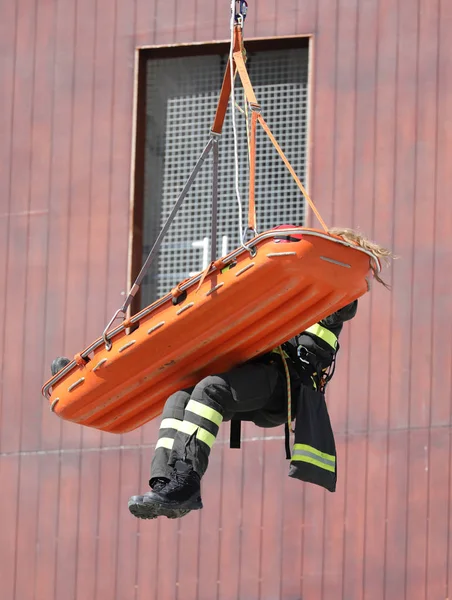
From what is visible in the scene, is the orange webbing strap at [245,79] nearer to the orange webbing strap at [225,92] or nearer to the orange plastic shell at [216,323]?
the orange webbing strap at [225,92]

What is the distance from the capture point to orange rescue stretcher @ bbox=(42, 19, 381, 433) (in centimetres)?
738

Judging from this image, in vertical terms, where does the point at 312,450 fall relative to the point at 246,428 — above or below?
below

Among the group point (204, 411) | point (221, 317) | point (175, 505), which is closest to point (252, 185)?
point (221, 317)

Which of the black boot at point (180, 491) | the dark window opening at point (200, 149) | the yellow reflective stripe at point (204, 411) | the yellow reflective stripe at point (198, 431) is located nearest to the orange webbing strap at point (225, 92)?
the yellow reflective stripe at point (204, 411)

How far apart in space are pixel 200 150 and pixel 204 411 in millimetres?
5498

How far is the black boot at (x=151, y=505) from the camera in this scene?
24.4 ft

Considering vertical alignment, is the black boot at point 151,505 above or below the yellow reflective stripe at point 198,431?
below

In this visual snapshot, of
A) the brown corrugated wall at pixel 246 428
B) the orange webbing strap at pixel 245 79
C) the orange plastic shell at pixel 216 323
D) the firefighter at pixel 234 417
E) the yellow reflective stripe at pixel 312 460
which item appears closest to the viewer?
the orange plastic shell at pixel 216 323

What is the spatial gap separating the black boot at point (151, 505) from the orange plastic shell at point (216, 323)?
689 mm

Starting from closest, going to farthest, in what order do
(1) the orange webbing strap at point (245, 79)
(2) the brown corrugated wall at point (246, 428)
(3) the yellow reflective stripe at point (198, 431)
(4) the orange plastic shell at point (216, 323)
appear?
(4) the orange plastic shell at point (216, 323), (3) the yellow reflective stripe at point (198, 431), (1) the orange webbing strap at point (245, 79), (2) the brown corrugated wall at point (246, 428)

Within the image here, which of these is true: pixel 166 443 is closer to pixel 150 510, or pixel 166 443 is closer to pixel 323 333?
pixel 150 510

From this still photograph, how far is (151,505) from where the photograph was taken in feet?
24.4

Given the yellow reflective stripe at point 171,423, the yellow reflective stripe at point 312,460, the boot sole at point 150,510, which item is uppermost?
the yellow reflective stripe at point 171,423

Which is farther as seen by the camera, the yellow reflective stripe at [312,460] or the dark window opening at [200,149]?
the dark window opening at [200,149]
